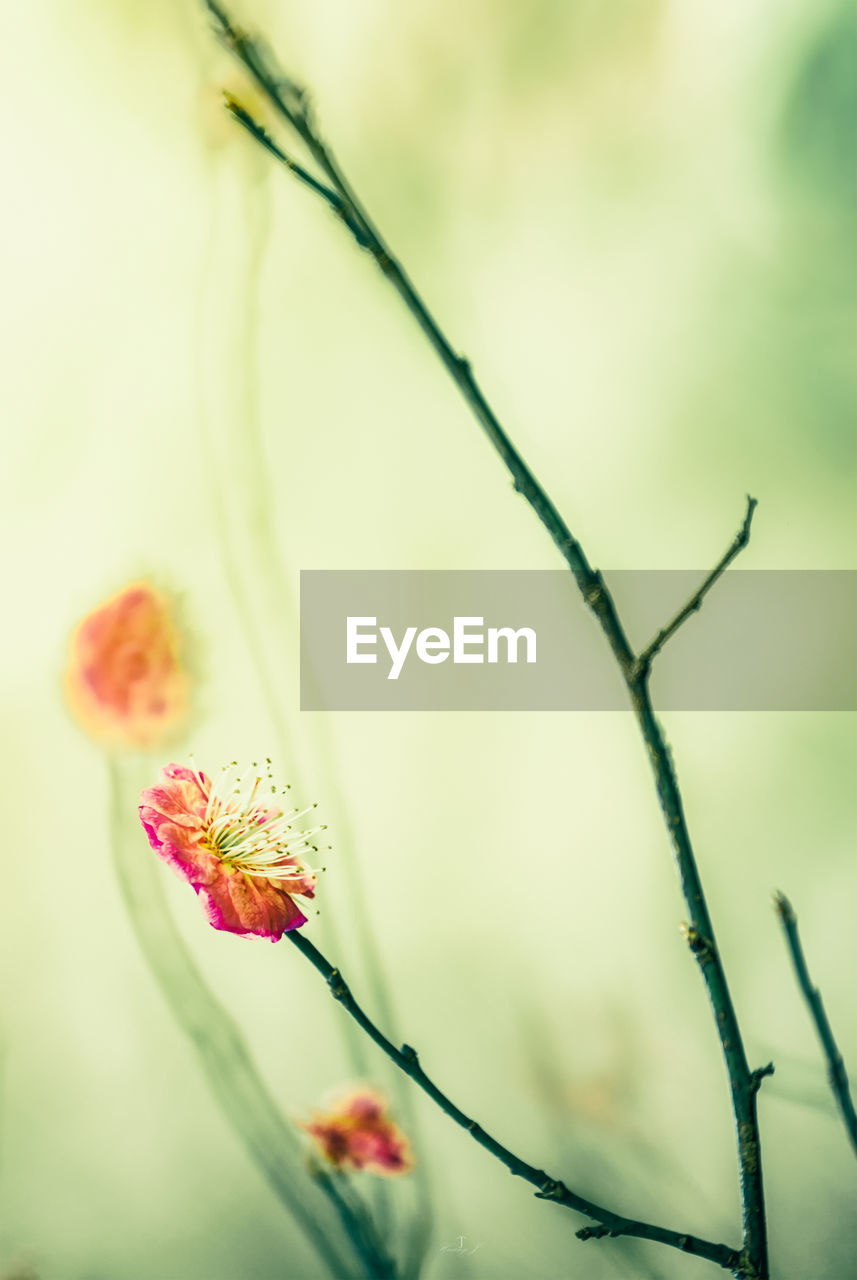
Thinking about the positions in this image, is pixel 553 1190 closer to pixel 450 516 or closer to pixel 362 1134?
pixel 362 1134

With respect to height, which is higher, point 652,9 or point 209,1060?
point 652,9

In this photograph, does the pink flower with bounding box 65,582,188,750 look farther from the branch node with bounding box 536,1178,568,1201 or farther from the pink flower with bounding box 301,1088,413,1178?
the branch node with bounding box 536,1178,568,1201

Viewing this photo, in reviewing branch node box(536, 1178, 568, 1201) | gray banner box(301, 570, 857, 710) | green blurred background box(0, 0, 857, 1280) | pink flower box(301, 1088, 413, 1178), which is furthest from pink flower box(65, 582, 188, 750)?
Result: branch node box(536, 1178, 568, 1201)

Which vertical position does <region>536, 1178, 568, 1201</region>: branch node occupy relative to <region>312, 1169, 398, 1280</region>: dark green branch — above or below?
above

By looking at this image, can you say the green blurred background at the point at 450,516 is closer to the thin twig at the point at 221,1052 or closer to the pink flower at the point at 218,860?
the thin twig at the point at 221,1052

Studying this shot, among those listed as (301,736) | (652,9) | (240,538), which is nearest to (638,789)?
(301,736)

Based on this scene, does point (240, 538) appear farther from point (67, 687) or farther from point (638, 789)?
point (638, 789)
